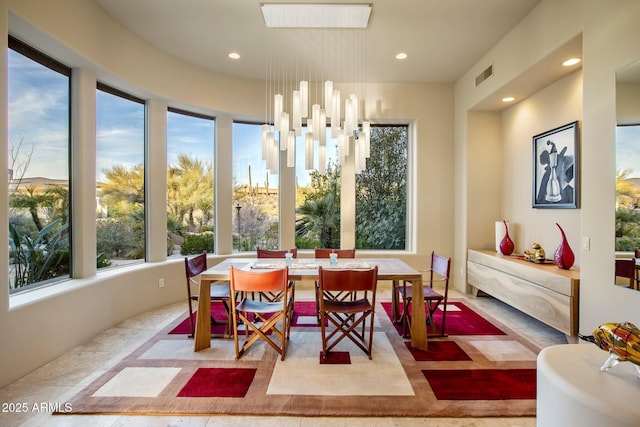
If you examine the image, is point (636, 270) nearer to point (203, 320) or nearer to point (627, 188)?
point (627, 188)

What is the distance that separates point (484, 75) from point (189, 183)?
14.1 ft

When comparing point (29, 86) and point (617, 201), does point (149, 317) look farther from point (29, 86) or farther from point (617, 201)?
point (617, 201)

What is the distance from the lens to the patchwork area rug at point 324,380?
2.07 m

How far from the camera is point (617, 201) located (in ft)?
7.51

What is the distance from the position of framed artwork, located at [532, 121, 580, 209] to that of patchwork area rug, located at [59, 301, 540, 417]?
62.4 inches

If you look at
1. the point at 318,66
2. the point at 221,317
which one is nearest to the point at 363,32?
the point at 318,66

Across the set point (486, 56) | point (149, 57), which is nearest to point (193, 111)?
point (149, 57)

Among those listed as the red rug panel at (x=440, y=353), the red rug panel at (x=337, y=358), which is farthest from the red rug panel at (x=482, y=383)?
the red rug panel at (x=337, y=358)

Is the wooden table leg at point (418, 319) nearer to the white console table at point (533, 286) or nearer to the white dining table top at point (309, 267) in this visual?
the white dining table top at point (309, 267)

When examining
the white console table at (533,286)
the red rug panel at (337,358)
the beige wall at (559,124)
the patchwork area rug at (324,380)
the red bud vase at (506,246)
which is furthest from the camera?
the red bud vase at (506,246)

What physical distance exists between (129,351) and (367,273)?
2237 mm

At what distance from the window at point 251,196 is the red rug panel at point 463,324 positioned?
2.29 meters

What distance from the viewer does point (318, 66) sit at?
4.50 meters

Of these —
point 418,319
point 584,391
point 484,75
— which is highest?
point 484,75
